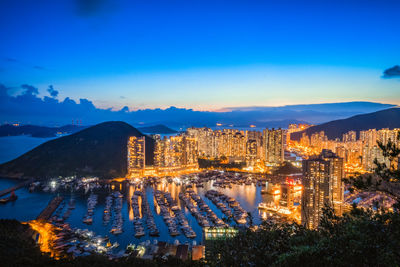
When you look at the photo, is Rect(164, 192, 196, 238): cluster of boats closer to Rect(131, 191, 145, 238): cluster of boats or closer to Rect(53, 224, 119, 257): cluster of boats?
Rect(131, 191, 145, 238): cluster of boats

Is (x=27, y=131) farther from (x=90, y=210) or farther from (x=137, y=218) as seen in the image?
(x=137, y=218)

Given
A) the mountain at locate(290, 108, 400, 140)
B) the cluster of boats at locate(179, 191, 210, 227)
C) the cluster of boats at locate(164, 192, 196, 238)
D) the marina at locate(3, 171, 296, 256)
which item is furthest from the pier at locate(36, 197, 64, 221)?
the mountain at locate(290, 108, 400, 140)

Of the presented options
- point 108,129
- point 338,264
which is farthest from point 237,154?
point 338,264

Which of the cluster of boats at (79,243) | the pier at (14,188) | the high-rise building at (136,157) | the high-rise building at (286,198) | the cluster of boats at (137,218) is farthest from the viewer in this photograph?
the high-rise building at (136,157)

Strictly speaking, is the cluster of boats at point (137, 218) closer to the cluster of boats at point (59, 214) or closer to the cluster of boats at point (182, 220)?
the cluster of boats at point (182, 220)

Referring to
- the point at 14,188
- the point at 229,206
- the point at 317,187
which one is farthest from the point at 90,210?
the point at 317,187

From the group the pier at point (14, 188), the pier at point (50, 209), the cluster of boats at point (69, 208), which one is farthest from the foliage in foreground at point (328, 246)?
the pier at point (14, 188)
